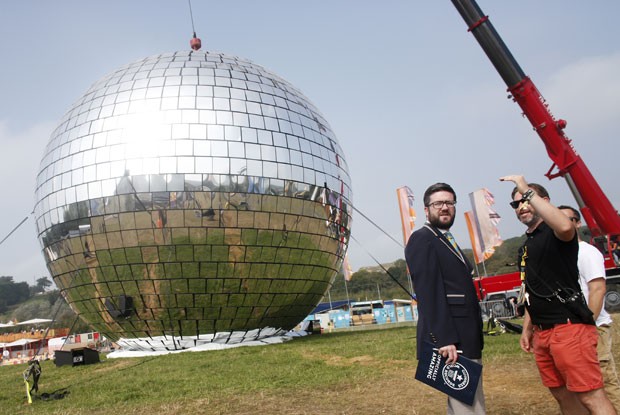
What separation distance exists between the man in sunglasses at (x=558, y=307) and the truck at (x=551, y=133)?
1250cm

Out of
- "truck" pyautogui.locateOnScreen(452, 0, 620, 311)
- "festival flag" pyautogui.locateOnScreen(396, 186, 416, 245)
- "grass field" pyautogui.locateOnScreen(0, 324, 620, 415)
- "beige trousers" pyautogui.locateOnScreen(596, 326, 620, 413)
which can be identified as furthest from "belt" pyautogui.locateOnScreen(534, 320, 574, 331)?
"festival flag" pyautogui.locateOnScreen(396, 186, 416, 245)

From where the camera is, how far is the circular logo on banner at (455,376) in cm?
321

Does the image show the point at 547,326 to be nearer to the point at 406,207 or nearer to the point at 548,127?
the point at 548,127

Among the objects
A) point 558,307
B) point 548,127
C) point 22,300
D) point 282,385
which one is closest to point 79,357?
point 282,385

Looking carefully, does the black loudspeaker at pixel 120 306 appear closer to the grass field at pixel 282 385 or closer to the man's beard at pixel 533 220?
the grass field at pixel 282 385

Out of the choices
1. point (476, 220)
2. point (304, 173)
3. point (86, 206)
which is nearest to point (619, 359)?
point (304, 173)

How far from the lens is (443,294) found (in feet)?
11.0

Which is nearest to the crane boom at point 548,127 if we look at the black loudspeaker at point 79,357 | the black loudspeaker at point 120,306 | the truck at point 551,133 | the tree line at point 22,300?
the truck at point 551,133

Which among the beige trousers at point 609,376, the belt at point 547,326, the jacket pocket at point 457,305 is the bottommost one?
the beige trousers at point 609,376

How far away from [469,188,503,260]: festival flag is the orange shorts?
21.9 m

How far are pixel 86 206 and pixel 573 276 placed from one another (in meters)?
11.6

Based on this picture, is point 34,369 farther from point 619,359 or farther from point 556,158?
point 556,158

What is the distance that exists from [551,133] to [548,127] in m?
0.22

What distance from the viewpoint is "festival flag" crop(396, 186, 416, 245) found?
24.5 meters
